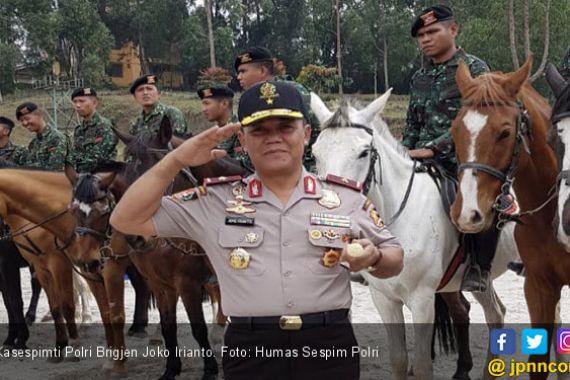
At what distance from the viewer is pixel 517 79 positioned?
12.2 ft

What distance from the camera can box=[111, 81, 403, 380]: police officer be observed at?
221 cm

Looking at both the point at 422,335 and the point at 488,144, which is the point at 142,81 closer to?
the point at 422,335

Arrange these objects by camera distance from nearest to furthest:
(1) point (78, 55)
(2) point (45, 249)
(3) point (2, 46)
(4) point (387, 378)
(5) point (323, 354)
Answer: (5) point (323, 354)
(4) point (387, 378)
(2) point (45, 249)
(3) point (2, 46)
(1) point (78, 55)

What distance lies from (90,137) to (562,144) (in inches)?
227

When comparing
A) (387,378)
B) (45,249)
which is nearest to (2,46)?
(45,249)

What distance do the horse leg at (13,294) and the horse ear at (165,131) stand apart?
10.2 ft

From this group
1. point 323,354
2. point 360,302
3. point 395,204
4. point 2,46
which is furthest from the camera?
point 2,46

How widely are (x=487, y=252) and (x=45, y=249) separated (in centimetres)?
457

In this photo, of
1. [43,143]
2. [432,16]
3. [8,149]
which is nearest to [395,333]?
[432,16]

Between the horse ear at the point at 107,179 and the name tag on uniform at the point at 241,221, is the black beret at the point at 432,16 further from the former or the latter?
the name tag on uniform at the point at 241,221

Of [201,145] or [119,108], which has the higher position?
[201,145]

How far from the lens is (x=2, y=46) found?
133ft

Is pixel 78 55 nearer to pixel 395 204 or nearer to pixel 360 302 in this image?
pixel 360 302

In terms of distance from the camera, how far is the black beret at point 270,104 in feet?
7.20
